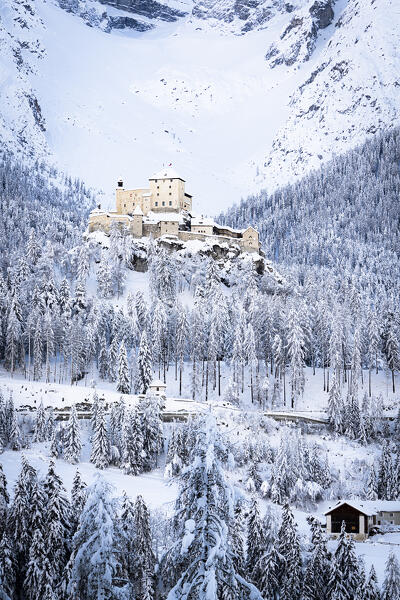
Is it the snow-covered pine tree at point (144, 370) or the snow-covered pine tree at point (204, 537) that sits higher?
the snow-covered pine tree at point (144, 370)

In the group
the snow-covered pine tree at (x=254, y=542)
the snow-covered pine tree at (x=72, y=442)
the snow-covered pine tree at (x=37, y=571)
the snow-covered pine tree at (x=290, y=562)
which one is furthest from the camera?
the snow-covered pine tree at (x=72, y=442)

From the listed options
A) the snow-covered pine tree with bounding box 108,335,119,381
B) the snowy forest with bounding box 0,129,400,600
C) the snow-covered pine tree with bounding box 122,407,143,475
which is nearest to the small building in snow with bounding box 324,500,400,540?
the snowy forest with bounding box 0,129,400,600

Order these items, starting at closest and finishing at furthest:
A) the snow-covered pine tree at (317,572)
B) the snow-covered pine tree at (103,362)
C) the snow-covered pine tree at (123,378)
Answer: the snow-covered pine tree at (317,572) → the snow-covered pine tree at (123,378) → the snow-covered pine tree at (103,362)

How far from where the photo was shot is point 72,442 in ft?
267

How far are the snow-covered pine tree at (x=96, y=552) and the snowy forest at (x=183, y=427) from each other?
0.24 feet

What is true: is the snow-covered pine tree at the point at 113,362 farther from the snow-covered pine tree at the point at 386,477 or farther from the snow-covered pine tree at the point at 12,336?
the snow-covered pine tree at the point at 386,477

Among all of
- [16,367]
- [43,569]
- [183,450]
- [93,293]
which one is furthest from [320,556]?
[93,293]

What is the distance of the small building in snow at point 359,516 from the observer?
68250 mm

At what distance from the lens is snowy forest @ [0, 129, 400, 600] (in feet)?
95.9

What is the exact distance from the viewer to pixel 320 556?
166ft

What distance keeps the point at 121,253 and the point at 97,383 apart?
109 feet

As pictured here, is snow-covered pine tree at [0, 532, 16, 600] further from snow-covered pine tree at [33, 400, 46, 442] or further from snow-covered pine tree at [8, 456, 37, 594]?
snow-covered pine tree at [33, 400, 46, 442]

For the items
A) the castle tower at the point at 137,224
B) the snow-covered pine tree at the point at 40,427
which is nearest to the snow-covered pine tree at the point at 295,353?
the snow-covered pine tree at the point at 40,427

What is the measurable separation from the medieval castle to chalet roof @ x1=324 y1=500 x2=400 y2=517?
80.9 metres
